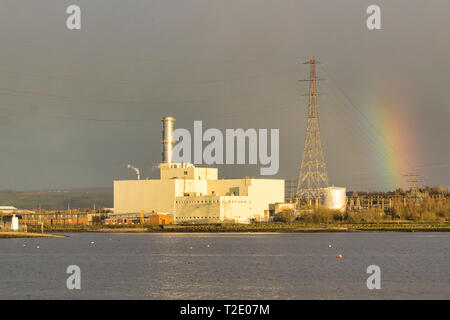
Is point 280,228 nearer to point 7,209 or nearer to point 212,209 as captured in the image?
point 212,209

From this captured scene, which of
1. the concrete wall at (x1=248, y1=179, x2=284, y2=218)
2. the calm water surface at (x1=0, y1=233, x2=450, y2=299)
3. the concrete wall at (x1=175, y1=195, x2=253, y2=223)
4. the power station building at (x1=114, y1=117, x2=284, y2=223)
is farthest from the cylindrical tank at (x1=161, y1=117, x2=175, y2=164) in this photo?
the calm water surface at (x1=0, y1=233, x2=450, y2=299)

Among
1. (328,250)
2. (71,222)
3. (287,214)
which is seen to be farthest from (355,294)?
(71,222)

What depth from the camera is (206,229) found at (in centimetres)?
11431

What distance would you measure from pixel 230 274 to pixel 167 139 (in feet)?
272

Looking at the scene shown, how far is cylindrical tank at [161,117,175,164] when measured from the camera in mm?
125375

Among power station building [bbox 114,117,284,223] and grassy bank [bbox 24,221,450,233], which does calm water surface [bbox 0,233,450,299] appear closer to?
grassy bank [bbox 24,221,450,233]

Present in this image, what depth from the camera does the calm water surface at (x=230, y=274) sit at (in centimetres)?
3466

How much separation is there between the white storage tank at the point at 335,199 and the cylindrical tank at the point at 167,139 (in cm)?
2790

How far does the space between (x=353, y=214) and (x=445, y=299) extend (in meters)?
91.6

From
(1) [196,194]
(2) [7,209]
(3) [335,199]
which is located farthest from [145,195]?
(2) [7,209]

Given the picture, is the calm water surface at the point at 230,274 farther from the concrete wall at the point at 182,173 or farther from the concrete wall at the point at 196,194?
the concrete wall at the point at 182,173
